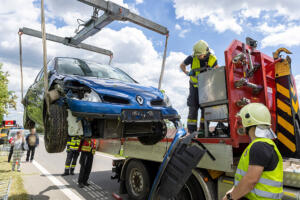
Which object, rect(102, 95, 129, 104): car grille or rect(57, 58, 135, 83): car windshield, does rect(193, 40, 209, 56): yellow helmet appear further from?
rect(102, 95, 129, 104): car grille

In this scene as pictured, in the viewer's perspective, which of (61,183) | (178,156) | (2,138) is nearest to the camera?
(178,156)

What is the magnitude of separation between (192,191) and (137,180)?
166cm

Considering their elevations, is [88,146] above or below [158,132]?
below

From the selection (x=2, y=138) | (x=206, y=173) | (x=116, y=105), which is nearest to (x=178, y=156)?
(x=206, y=173)

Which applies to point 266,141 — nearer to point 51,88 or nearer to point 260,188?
point 260,188

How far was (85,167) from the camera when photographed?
19.2ft

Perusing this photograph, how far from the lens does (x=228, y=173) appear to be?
8.71 feet

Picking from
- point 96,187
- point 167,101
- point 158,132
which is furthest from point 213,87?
point 96,187

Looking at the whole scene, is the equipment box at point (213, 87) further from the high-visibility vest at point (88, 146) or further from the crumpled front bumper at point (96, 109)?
the high-visibility vest at point (88, 146)

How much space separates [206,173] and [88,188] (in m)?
3.75

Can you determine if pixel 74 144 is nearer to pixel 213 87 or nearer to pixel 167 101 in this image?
pixel 167 101

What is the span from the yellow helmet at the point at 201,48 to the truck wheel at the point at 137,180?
2.33 metres

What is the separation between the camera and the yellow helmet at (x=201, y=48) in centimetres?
370

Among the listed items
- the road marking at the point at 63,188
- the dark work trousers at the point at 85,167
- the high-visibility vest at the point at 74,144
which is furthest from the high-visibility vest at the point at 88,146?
the high-visibility vest at the point at 74,144
